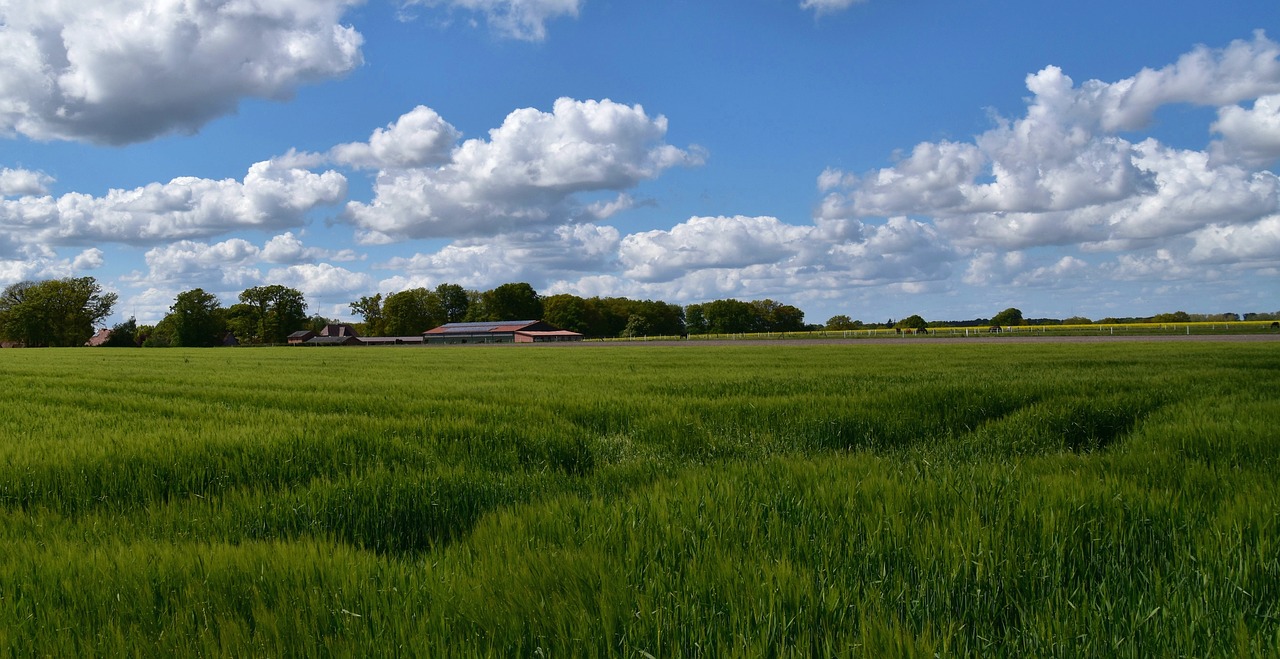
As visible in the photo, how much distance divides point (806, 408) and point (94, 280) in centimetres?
18377

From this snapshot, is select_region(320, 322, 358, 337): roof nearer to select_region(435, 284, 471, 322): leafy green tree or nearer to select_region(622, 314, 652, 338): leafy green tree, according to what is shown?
select_region(435, 284, 471, 322): leafy green tree

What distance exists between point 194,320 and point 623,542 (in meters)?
175

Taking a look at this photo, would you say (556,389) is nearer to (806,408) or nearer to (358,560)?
(806,408)

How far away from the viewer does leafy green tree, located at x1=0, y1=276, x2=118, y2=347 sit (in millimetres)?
134625

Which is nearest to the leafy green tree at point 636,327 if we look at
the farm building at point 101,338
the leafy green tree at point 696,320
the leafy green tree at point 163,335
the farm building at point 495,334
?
the leafy green tree at point 696,320

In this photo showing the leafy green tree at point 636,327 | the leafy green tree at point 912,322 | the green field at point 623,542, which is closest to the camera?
the green field at point 623,542

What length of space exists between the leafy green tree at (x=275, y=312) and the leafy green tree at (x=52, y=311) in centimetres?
2696

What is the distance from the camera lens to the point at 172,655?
116 inches

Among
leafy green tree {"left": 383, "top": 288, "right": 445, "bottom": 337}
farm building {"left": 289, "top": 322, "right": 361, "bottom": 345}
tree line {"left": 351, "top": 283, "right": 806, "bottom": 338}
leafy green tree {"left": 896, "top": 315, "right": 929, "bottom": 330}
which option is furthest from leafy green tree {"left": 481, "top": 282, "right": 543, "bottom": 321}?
leafy green tree {"left": 896, "top": 315, "right": 929, "bottom": 330}

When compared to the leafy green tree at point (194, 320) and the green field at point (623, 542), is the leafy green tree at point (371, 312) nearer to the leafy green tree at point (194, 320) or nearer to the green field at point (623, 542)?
the leafy green tree at point (194, 320)

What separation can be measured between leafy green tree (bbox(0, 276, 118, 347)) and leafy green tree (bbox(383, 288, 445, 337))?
189ft

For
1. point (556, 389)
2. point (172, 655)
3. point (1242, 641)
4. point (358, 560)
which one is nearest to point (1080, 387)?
point (556, 389)

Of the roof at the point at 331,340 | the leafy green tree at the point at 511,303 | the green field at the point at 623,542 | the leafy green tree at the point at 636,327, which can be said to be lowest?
the green field at the point at 623,542

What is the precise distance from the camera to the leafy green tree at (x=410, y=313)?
182 m
